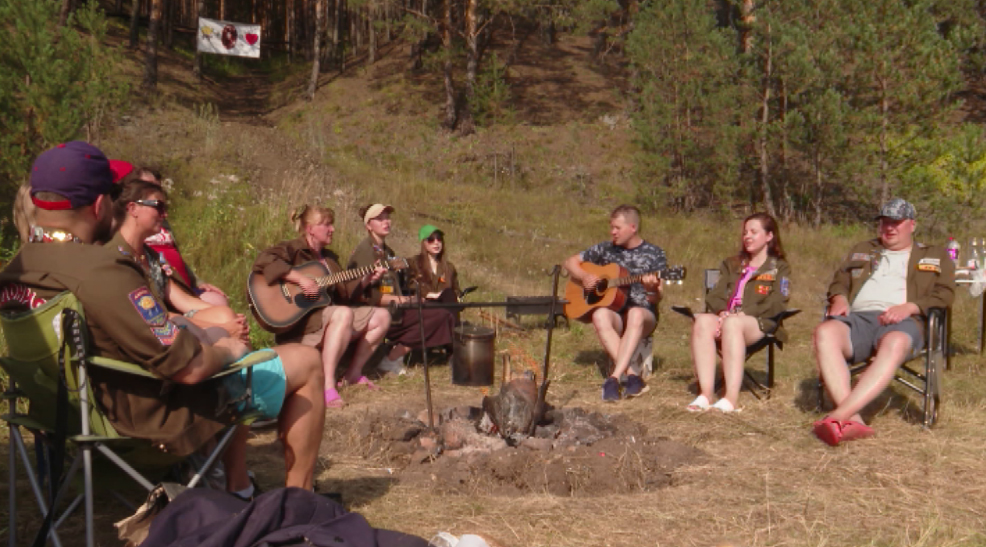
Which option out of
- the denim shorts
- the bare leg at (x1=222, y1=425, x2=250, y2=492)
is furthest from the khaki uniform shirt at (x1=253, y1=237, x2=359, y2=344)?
the denim shorts

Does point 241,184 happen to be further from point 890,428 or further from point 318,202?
point 890,428

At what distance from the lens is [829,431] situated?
4.89 m

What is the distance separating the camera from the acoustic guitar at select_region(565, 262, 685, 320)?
667cm

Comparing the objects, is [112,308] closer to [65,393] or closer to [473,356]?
[65,393]

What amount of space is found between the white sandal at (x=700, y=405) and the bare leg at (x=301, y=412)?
2967mm

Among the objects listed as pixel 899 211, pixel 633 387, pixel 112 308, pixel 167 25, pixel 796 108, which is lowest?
pixel 633 387

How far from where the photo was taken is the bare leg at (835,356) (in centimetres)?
527

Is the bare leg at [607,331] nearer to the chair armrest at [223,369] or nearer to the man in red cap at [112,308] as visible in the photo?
the chair armrest at [223,369]

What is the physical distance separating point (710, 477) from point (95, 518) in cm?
272

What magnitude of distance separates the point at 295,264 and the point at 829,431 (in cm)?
357

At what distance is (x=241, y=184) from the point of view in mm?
11805

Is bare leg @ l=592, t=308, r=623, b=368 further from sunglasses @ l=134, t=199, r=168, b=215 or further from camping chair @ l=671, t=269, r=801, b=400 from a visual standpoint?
sunglasses @ l=134, t=199, r=168, b=215

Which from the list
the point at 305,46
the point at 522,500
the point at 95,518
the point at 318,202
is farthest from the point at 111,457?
the point at 305,46

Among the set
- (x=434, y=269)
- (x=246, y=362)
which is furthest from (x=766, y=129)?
(x=246, y=362)
